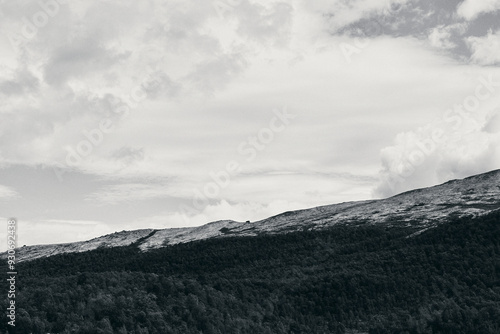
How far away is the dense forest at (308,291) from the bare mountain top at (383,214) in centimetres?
2086

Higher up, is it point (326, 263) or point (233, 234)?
point (233, 234)

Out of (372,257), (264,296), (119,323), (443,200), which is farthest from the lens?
(443,200)

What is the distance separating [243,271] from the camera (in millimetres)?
119188

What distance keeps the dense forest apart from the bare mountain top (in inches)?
821

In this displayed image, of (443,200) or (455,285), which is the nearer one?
(455,285)

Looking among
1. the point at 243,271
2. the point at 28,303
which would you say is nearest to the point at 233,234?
the point at 243,271

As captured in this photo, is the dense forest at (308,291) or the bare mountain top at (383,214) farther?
the bare mountain top at (383,214)

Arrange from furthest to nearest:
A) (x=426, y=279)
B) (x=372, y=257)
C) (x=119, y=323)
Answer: (x=372, y=257) < (x=426, y=279) < (x=119, y=323)

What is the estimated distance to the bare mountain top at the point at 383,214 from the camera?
153250 mm

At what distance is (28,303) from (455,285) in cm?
6192

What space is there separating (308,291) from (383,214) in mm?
80289

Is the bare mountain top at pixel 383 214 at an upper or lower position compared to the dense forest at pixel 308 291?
upper

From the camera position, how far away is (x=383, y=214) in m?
166

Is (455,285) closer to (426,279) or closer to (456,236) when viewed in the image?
(426,279)
